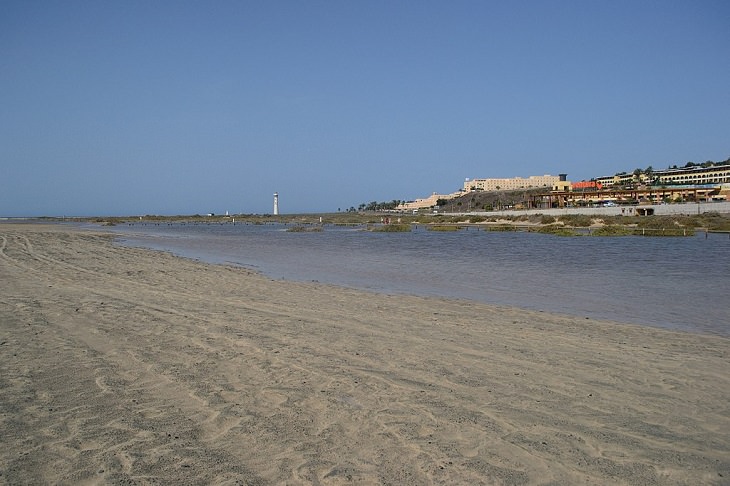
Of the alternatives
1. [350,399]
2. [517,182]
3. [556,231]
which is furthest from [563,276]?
[517,182]

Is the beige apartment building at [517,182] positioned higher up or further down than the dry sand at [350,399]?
higher up

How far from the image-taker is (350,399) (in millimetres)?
4879

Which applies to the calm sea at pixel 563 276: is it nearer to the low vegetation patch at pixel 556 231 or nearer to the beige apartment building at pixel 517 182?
the low vegetation patch at pixel 556 231

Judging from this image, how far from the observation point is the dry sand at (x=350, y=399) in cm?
358

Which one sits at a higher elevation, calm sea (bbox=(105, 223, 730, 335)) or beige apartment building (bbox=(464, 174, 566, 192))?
beige apartment building (bbox=(464, 174, 566, 192))

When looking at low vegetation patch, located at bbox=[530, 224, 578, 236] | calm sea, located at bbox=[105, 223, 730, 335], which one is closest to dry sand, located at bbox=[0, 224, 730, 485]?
calm sea, located at bbox=[105, 223, 730, 335]

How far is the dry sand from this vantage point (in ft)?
11.7

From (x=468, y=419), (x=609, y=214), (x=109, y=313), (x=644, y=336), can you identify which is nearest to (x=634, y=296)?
(x=644, y=336)

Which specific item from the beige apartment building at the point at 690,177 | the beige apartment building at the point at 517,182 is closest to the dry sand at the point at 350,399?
the beige apartment building at the point at 690,177

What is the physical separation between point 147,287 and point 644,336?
10242 mm

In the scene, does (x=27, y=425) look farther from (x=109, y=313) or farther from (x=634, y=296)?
(x=634, y=296)

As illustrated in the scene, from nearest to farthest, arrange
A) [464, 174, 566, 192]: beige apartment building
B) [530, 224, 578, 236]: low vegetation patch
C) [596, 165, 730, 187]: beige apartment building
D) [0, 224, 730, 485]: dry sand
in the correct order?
[0, 224, 730, 485]: dry sand → [530, 224, 578, 236]: low vegetation patch → [596, 165, 730, 187]: beige apartment building → [464, 174, 566, 192]: beige apartment building

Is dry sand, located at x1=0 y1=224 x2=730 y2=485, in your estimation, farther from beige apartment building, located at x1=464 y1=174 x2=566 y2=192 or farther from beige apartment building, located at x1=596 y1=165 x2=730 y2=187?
beige apartment building, located at x1=464 y1=174 x2=566 y2=192

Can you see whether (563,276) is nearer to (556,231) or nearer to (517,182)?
(556,231)
